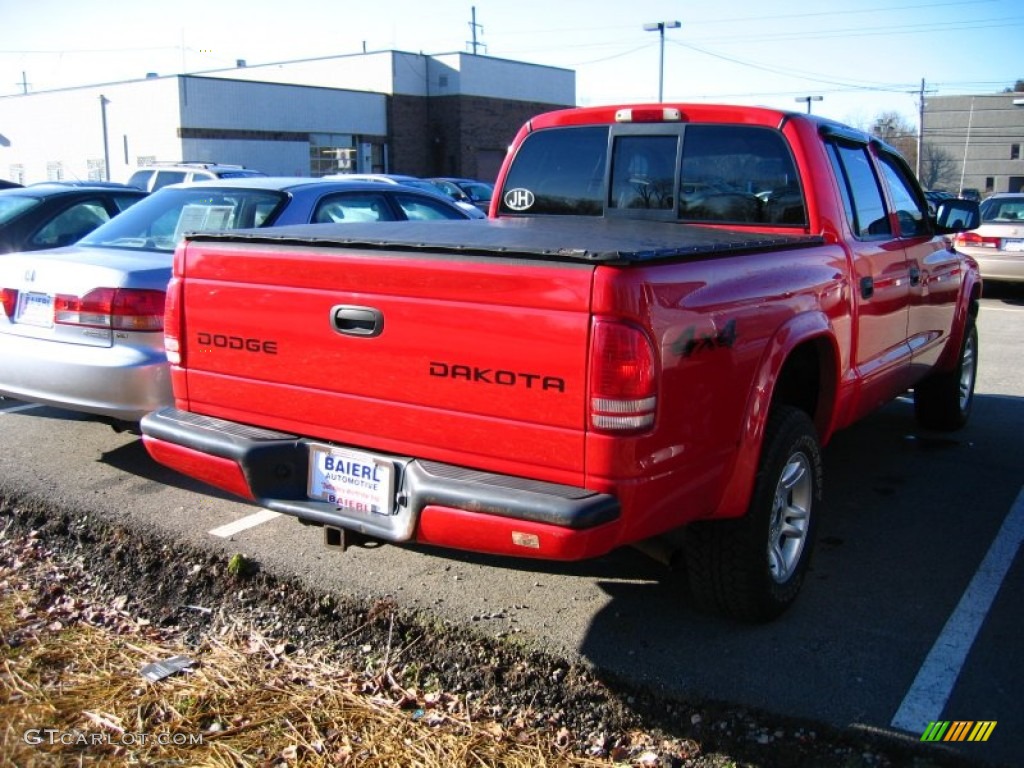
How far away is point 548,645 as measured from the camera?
12.6 feet

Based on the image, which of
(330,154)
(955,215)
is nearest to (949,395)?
(955,215)

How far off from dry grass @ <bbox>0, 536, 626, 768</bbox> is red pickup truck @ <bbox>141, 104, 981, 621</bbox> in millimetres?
570

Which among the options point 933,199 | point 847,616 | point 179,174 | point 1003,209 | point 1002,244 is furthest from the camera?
point 933,199

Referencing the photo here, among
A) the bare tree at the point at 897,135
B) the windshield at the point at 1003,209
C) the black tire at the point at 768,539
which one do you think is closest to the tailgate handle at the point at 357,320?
the black tire at the point at 768,539

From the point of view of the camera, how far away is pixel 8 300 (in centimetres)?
565

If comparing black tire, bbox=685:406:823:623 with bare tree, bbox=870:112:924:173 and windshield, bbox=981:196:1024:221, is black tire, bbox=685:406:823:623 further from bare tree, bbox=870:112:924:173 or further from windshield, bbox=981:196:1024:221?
bare tree, bbox=870:112:924:173

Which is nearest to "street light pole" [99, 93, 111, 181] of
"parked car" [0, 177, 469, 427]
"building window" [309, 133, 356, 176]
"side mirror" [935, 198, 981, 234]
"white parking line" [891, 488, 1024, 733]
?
"building window" [309, 133, 356, 176]

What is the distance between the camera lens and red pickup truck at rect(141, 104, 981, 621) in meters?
2.98

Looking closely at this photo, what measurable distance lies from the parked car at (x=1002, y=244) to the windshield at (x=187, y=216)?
11.3 metres

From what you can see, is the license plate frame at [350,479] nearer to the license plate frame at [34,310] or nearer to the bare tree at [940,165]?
the license plate frame at [34,310]

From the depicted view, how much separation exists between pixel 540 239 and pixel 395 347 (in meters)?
0.65

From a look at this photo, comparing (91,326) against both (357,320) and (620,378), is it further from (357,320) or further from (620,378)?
(620,378)

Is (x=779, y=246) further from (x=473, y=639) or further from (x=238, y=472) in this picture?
(x=238, y=472)

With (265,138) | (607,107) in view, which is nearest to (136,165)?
(265,138)
